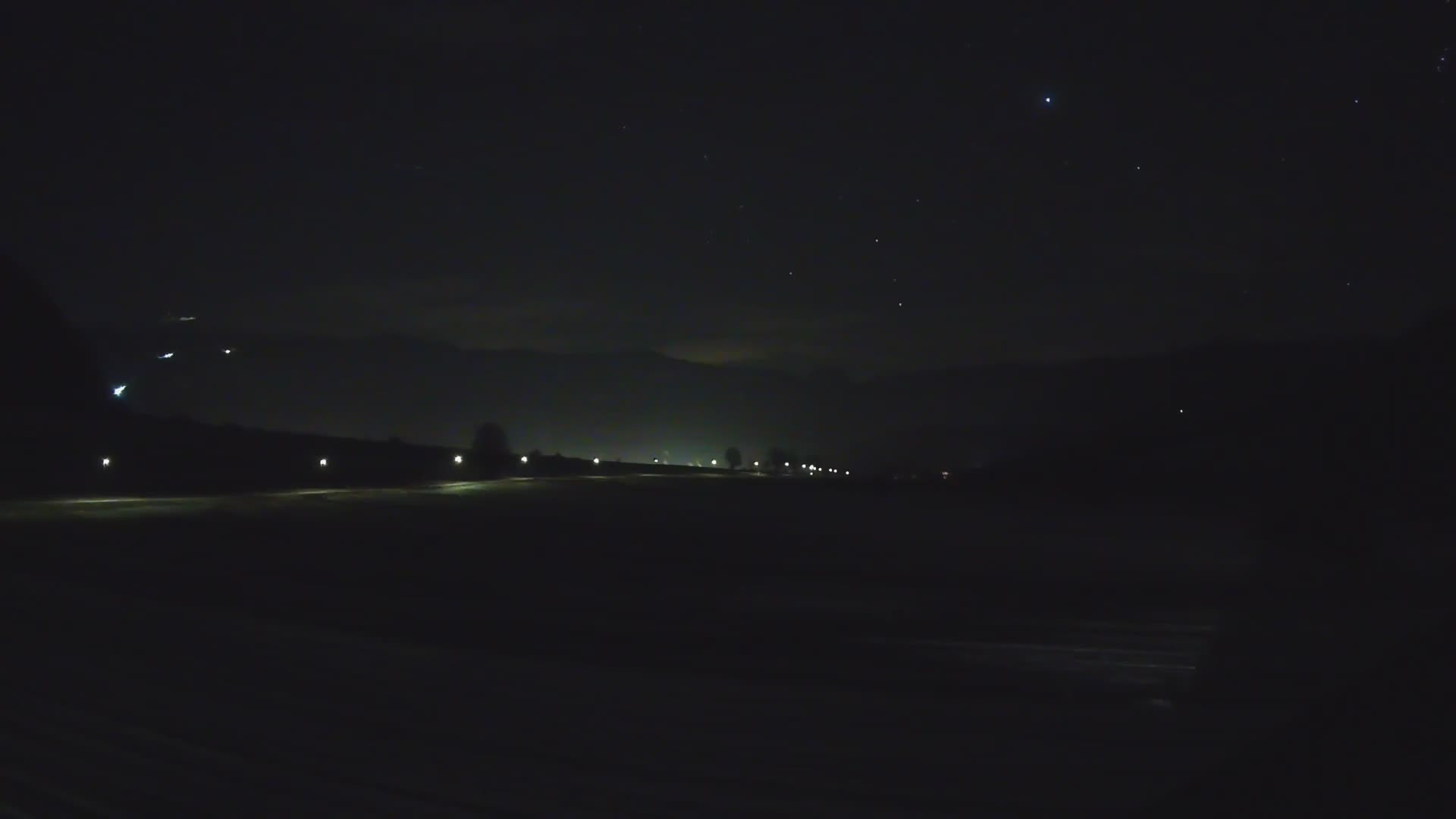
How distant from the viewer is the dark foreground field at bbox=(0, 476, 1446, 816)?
7371 mm

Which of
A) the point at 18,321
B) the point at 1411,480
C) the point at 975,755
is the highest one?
the point at 18,321

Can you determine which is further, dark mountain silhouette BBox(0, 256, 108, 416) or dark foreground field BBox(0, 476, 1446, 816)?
dark mountain silhouette BBox(0, 256, 108, 416)

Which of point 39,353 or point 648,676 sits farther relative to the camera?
point 39,353

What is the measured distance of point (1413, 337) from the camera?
6.86 meters

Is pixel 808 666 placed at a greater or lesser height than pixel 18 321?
lesser

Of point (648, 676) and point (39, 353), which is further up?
point (39, 353)

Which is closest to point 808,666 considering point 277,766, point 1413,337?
point 277,766

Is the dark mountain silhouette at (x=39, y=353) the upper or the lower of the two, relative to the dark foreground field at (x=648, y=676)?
upper

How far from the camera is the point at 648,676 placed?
1093 centimetres

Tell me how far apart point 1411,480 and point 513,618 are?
9.35 m

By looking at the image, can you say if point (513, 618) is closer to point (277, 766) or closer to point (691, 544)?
point (277, 766)

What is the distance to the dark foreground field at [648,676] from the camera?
7.37 meters

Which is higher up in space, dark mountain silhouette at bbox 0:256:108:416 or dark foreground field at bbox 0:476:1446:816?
dark mountain silhouette at bbox 0:256:108:416

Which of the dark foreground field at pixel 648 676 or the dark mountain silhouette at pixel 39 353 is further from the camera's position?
the dark mountain silhouette at pixel 39 353
